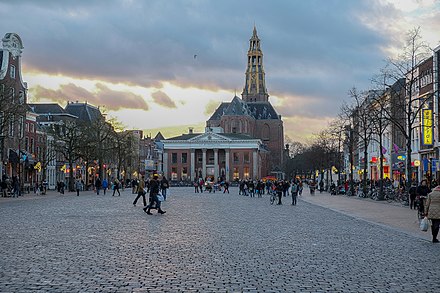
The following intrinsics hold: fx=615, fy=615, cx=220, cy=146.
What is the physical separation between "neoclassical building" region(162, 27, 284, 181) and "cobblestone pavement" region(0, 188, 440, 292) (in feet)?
391

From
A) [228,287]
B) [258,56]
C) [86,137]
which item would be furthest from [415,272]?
[258,56]

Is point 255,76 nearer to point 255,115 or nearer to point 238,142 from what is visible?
point 255,115

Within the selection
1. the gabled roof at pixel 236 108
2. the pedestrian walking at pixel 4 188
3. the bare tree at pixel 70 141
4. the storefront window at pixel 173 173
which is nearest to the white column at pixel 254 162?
the storefront window at pixel 173 173

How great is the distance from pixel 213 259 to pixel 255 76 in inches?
7185

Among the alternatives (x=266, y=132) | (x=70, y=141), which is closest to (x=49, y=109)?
(x=70, y=141)

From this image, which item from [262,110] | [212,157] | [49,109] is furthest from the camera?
[262,110]

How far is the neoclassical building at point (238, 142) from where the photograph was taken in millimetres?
151250

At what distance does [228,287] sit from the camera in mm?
10141

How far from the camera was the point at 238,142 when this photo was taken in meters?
151

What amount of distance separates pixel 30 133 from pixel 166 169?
74102 mm

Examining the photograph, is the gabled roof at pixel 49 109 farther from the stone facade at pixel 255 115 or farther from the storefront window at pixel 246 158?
the stone facade at pixel 255 115

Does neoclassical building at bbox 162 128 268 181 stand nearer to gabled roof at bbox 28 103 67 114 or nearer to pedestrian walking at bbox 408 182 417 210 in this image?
gabled roof at bbox 28 103 67 114

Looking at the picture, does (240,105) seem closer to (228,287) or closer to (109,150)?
(109,150)

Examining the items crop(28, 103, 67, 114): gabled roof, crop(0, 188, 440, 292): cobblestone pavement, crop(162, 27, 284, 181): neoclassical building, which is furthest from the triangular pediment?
crop(0, 188, 440, 292): cobblestone pavement
